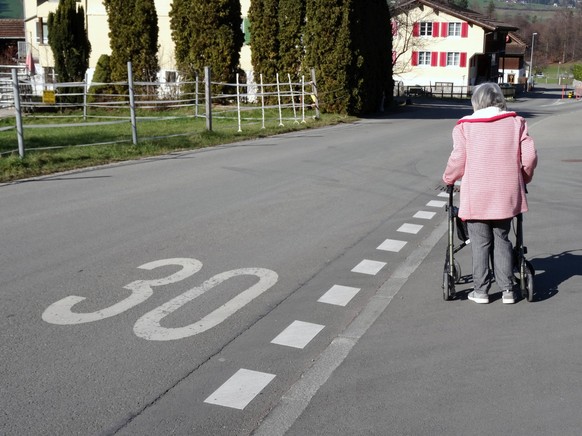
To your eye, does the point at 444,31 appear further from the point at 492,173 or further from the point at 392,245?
the point at 492,173

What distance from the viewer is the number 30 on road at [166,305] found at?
17.9 ft

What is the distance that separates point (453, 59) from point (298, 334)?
70.8 m

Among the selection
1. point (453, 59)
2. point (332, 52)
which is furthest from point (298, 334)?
point (453, 59)

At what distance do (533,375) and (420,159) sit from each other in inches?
496

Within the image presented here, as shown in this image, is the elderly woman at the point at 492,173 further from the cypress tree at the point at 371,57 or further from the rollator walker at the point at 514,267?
the cypress tree at the point at 371,57

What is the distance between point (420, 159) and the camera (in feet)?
55.9

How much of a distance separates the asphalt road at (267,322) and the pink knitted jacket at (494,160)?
2.62 ft

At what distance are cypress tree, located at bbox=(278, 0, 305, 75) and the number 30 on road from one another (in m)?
32.2

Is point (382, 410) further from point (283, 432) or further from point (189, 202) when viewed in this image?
point (189, 202)

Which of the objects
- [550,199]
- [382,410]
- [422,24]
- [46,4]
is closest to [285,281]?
[382,410]

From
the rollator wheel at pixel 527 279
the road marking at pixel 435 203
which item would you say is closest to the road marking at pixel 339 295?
the rollator wheel at pixel 527 279

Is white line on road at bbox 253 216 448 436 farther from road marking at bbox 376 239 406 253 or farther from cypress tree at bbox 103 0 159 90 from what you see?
cypress tree at bbox 103 0 159 90

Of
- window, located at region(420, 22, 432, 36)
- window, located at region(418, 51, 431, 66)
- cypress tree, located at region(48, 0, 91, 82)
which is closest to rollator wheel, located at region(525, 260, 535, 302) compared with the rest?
cypress tree, located at region(48, 0, 91, 82)

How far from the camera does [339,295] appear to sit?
6.42 m
